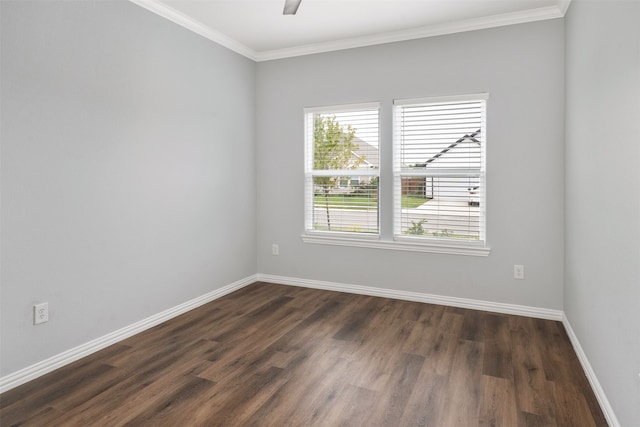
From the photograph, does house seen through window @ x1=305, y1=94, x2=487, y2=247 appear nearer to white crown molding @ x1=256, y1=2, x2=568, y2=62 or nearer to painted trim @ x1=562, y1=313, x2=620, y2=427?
white crown molding @ x1=256, y1=2, x2=568, y2=62

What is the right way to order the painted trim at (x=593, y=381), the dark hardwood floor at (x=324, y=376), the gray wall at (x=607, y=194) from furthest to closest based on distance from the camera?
the dark hardwood floor at (x=324, y=376) < the painted trim at (x=593, y=381) < the gray wall at (x=607, y=194)

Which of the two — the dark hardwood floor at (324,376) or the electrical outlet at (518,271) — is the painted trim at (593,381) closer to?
the dark hardwood floor at (324,376)

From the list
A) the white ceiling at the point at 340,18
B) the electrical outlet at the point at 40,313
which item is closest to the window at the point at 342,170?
the white ceiling at the point at 340,18

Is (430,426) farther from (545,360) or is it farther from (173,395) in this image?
(173,395)

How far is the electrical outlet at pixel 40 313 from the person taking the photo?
2.46 m

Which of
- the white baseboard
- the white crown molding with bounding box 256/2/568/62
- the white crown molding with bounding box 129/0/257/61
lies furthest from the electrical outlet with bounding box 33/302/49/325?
the white crown molding with bounding box 256/2/568/62

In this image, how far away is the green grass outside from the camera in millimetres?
4008

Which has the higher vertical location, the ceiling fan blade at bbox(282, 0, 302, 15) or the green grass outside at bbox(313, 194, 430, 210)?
the ceiling fan blade at bbox(282, 0, 302, 15)

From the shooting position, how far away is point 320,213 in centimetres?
450

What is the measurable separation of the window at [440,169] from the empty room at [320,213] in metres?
0.02

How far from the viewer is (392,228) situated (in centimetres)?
409

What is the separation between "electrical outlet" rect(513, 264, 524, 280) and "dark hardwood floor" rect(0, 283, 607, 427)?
1.25 ft

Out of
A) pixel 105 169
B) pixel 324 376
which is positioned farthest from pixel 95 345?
pixel 324 376

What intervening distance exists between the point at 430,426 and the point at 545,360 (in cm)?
122
